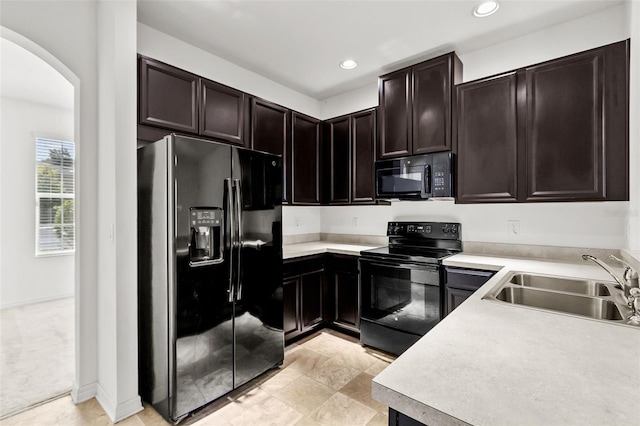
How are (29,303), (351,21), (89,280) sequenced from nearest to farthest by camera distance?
(89,280) → (351,21) → (29,303)

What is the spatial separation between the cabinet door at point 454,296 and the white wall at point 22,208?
541 centimetres

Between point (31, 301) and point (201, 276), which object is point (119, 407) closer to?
point (201, 276)

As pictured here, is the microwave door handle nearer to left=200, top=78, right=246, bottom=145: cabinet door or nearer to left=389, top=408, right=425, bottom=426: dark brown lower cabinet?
left=200, top=78, right=246, bottom=145: cabinet door

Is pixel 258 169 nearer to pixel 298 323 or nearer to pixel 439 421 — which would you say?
pixel 298 323

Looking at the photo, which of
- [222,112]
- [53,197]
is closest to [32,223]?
[53,197]

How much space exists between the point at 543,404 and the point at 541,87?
2387 mm

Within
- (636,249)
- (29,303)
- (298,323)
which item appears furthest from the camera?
(29,303)

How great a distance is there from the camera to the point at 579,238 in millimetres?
2320

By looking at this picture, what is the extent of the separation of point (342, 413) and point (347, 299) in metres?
1.19

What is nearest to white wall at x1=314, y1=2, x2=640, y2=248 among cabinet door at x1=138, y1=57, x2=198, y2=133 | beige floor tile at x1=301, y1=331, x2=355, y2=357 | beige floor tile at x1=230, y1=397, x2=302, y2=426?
beige floor tile at x1=301, y1=331, x2=355, y2=357

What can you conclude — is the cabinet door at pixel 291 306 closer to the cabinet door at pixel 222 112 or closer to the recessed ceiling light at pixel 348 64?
the cabinet door at pixel 222 112

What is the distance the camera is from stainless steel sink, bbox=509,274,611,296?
1.59 m

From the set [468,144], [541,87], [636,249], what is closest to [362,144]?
[468,144]

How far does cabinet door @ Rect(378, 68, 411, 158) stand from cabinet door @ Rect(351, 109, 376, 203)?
0.15 meters
